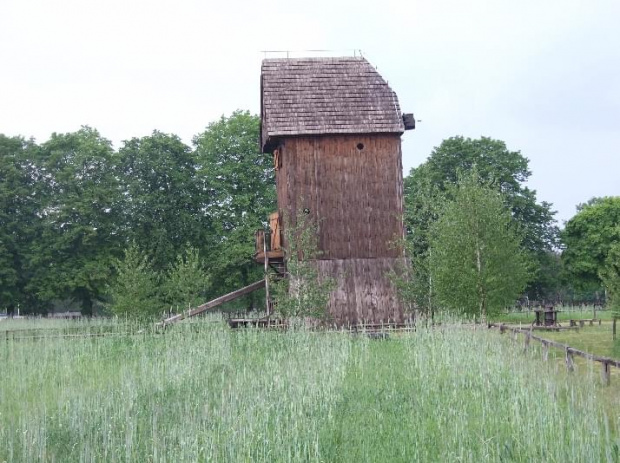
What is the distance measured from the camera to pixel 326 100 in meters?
26.5

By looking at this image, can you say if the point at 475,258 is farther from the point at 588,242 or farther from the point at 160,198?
the point at 588,242

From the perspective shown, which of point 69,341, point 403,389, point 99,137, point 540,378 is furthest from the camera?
point 99,137

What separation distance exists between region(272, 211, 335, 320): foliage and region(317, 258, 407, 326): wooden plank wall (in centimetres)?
69

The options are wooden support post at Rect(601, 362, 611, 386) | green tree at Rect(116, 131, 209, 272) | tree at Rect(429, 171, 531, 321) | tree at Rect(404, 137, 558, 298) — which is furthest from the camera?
tree at Rect(404, 137, 558, 298)

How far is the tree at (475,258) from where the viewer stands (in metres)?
21.6

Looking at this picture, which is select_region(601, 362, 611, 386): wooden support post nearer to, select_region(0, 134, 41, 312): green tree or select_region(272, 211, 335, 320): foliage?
select_region(272, 211, 335, 320): foliage

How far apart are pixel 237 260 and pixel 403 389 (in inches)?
1054

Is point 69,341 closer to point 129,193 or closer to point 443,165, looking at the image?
point 129,193

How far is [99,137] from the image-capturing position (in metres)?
41.6

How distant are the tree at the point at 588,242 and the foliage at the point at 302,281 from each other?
26.1 metres

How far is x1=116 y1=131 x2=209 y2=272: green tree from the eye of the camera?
38469mm

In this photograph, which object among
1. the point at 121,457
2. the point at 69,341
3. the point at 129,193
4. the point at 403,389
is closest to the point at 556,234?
the point at 129,193

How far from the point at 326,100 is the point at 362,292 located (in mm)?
7519

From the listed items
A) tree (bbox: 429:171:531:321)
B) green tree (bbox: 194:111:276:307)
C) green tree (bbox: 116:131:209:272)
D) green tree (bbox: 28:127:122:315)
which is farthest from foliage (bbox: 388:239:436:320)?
green tree (bbox: 28:127:122:315)
